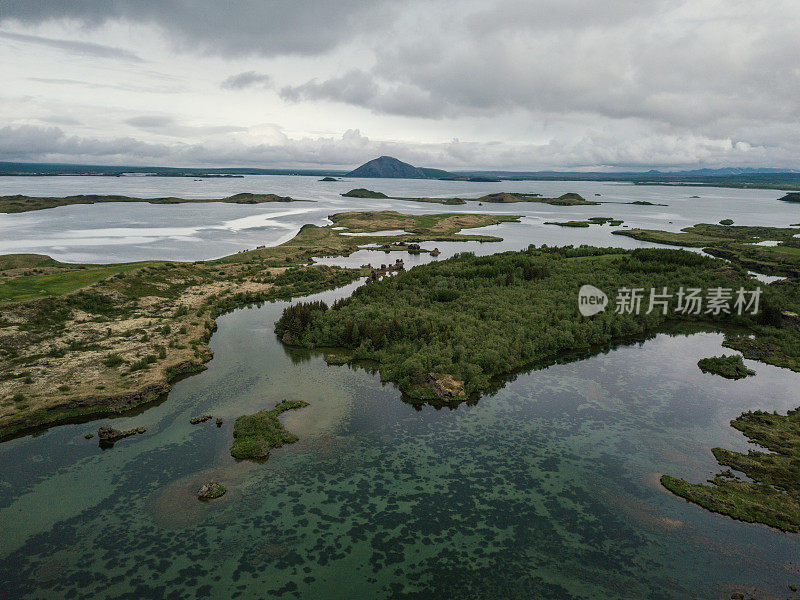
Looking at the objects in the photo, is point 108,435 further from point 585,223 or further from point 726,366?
point 585,223

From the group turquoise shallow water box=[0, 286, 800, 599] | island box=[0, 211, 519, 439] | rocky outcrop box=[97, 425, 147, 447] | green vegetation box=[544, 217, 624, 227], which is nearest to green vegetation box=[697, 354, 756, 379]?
turquoise shallow water box=[0, 286, 800, 599]

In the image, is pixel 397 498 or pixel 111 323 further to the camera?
pixel 111 323

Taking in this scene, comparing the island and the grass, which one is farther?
the grass

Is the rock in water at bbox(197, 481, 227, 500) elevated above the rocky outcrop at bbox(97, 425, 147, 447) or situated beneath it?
situated beneath

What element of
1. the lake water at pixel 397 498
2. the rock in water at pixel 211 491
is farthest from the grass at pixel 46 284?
the rock in water at pixel 211 491

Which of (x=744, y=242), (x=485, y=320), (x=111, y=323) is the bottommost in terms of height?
(x=485, y=320)

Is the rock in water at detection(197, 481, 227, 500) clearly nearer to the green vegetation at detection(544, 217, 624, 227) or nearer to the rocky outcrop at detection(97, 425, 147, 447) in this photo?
the rocky outcrop at detection(97, 425, 147, 447)

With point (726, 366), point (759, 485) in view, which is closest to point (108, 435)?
point (759, 485)
